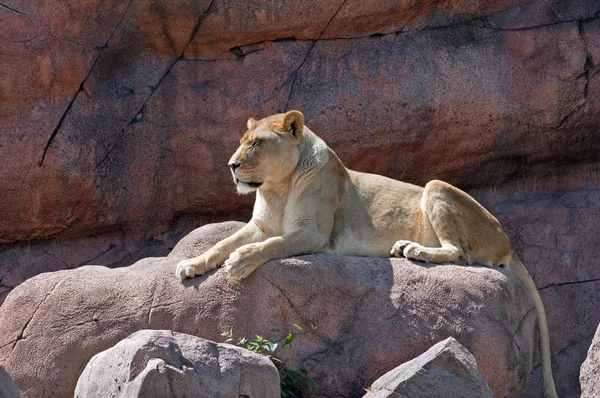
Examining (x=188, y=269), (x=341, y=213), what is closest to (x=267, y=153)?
(x=341, y=213)

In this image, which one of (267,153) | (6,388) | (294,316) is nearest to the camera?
(6,388)

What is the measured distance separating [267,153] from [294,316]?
1243 mm

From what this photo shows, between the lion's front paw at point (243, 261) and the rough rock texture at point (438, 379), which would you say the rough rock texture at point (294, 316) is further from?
the rough rock texture at point (438, 379)

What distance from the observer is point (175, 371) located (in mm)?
5453

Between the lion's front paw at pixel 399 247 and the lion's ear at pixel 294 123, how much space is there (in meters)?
1.04

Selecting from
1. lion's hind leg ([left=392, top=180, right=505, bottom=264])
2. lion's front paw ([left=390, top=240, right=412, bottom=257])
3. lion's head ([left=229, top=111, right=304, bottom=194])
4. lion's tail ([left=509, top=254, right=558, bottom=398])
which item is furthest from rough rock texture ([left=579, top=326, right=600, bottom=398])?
lion's head ([left=229, top=111, right=304, bottom=194])

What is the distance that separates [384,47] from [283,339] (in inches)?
136

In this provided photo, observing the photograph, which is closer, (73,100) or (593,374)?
(593,374)

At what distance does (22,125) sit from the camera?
30.5 feet

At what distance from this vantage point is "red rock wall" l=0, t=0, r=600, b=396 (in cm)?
945

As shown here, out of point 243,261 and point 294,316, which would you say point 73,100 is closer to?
point 243,261

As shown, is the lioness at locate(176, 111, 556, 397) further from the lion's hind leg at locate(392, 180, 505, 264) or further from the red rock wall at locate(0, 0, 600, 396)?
the red rock wall at locate(0, 0, 600, 396)

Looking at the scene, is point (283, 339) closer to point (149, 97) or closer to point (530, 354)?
point (530, 354)

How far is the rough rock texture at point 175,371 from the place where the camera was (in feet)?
17.7
